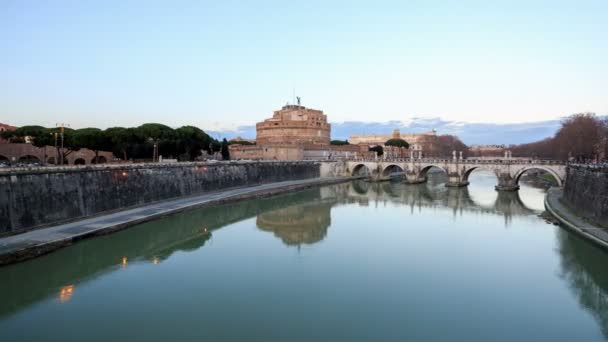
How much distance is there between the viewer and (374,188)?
29.9 m

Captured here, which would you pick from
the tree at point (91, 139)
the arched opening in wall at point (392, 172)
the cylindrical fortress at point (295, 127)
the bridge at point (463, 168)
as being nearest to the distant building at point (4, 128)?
the tree at point (91, 139)

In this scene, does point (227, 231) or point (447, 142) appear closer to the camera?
point (227, 231)

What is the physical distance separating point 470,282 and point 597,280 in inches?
114

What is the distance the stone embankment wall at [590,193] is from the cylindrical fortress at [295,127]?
25880 millimetres

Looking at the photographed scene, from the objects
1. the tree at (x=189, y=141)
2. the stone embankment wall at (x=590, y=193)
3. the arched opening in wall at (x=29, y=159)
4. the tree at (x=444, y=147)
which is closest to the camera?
the stone embankment wall at (x=590, y=193)

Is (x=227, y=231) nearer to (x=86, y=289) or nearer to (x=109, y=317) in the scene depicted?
(x=86, y=289)

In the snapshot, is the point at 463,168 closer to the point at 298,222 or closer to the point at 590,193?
the point at 590,193

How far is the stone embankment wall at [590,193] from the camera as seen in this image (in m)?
12.3

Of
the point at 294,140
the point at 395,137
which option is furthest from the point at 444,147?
the point at 294,140

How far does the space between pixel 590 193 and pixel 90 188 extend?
17096 mm

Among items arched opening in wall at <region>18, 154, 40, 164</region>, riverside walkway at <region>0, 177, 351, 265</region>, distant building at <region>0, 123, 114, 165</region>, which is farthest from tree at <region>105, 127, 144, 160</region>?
riverside walkway at <region>0, 177, 351, 265</region>

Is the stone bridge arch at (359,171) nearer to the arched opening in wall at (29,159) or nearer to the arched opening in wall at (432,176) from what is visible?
the arched opening in wall at (432,176)

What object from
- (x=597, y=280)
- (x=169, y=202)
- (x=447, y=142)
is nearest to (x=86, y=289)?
(x=169, y=202)

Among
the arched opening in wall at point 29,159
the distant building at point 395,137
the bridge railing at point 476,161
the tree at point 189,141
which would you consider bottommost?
the bridge railing at point 476,161
